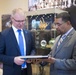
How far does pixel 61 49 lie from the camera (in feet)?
8.16

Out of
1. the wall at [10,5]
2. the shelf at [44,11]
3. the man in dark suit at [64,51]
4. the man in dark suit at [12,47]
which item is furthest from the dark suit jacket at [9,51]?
the wall at [10,5]

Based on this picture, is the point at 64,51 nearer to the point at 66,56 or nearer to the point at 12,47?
the point at 66,56

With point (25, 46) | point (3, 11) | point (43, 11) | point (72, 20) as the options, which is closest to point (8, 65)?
point (25, 46)

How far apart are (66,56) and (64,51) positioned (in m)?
0.07

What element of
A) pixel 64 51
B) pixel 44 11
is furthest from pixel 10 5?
pixel 64 51

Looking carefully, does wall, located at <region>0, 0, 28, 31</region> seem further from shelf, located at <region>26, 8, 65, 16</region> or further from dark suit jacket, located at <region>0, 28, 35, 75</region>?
dark suit jacket, located at <region>0, 28, 35, 75</region>

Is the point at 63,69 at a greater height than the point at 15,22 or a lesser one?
lesser

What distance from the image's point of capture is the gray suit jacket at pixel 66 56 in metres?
2.38

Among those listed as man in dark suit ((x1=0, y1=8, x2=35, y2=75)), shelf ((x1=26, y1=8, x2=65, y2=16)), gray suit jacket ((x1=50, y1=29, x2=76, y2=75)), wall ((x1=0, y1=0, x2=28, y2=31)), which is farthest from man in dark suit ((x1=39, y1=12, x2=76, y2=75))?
wall ((x1=0, y1=0, x2=28, y2=31))

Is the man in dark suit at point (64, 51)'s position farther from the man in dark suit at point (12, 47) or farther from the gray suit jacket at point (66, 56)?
the man in dark suit at point (12, 47)

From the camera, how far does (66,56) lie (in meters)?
2.45

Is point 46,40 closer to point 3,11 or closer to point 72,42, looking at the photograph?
point 72,42

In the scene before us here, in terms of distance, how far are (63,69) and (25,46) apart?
0.56 meters

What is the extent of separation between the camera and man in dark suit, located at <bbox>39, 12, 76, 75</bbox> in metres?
2.40
